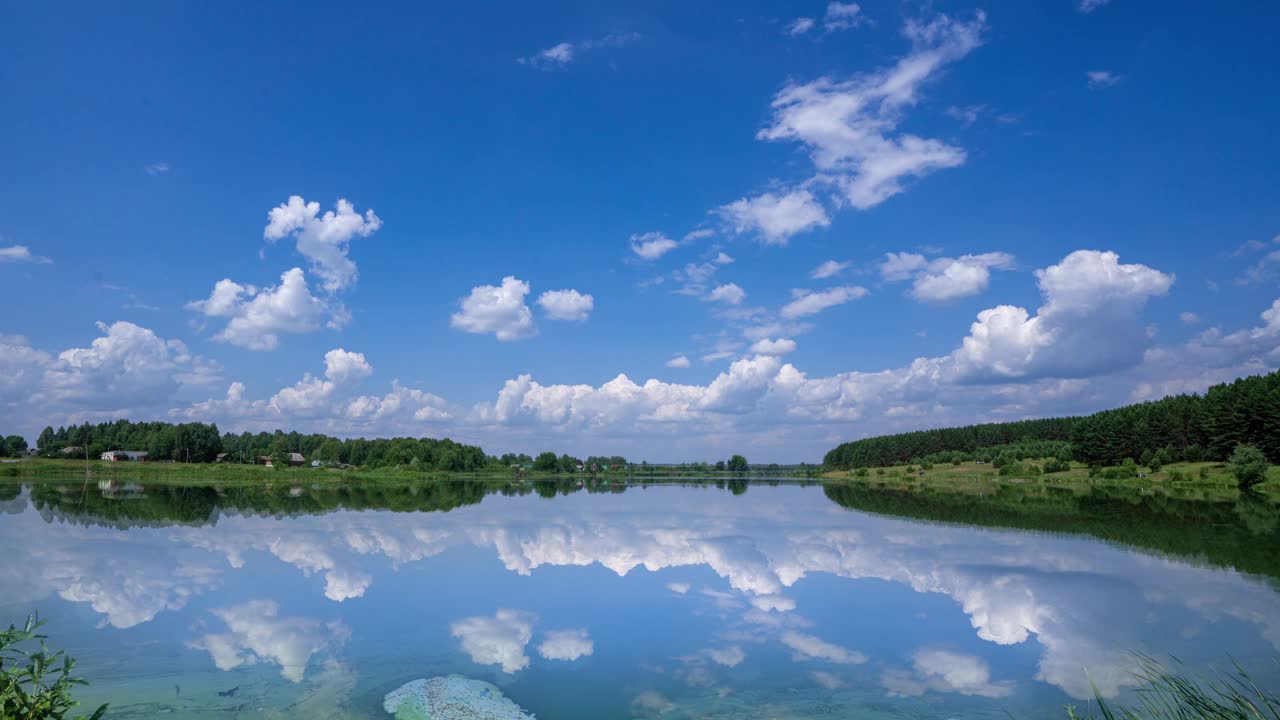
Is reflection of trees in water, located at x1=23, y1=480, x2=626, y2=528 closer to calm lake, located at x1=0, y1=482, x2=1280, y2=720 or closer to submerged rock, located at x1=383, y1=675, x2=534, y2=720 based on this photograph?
calm lake, located at x1=0, y1=482, x2=1280, y2=720

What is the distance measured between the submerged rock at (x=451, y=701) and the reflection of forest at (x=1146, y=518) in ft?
98.5

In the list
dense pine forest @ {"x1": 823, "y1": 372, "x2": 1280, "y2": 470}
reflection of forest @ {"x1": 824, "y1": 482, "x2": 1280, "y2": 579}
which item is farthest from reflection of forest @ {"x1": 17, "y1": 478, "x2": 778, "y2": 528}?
dense pine forest @ {"x1": 823, "y1": 372, "x2": 1280, "y2": 470}

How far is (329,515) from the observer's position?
49750mm

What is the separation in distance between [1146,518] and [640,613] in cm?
4499

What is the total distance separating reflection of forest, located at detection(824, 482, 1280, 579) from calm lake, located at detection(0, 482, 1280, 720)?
23.6 inches

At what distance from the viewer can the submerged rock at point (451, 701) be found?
1261 cm

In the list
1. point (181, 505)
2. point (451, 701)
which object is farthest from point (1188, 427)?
point (181, 505)

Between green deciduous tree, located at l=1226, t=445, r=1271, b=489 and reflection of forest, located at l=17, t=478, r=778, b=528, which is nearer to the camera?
reflection of forest, located at l=17, t=478, r=778, b=528

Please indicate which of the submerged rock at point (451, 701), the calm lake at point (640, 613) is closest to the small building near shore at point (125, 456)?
the calm lake at point (640, 613)

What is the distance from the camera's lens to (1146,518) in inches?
1892

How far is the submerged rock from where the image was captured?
12.6 meters

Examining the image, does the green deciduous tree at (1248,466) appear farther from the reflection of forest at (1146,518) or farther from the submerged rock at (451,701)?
the submerged rock at (451,701)

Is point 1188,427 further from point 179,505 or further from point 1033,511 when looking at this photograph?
point 179,505

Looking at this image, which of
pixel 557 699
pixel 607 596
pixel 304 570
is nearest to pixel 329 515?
pixel 304 570
